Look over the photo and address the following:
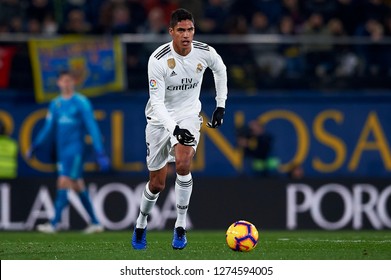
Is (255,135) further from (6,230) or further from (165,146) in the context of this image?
(165,146)

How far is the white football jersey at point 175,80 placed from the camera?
36.2 ft

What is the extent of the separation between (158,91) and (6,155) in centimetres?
826

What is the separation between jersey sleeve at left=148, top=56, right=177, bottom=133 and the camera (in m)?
10.9

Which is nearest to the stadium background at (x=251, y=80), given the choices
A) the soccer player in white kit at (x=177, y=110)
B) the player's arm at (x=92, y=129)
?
the player's arm at (x=92, y=129)

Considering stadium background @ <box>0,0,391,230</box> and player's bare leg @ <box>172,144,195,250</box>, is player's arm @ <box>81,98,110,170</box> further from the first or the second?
player's bare leg @ <box>172,144,195,250</box>

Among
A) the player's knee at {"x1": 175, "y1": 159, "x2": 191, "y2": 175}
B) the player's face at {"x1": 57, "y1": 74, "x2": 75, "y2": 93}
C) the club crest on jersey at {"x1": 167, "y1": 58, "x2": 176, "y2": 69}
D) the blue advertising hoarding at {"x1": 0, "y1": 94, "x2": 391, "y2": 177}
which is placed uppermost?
the club crest on jersey at {"x1": 167, "y1": 58, "x2": 176, "y2": 69}

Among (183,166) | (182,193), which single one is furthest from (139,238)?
(183,166)

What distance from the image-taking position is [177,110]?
11.3 m

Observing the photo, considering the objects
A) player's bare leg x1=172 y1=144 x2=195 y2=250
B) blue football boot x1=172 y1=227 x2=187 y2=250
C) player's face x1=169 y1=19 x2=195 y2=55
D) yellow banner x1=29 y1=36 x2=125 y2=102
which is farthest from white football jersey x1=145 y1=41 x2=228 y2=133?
yellow banner x1=29 y1=36 x2=125 y2=102

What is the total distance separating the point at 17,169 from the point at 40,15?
294cm

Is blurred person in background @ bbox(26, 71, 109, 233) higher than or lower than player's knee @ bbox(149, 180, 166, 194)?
lower

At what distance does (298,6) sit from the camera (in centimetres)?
2052

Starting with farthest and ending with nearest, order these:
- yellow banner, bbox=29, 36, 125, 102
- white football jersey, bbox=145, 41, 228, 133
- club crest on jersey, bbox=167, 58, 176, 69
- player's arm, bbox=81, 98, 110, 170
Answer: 1. yellow banner, bbox=29, 36, 125, 102
2. player's arm, bbox=81, 98, 110, 170
3. club crest on jersey, bbox=167, 58, 176, 69
4. white football jersey, bbox=145, 41, 228, 133
